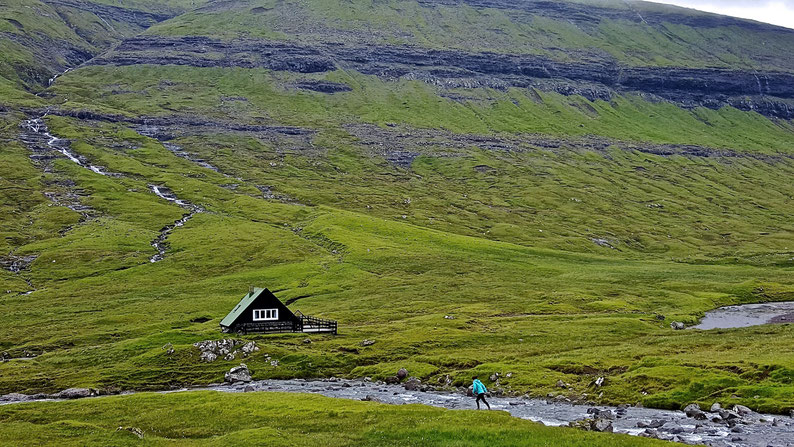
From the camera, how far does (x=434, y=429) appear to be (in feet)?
150

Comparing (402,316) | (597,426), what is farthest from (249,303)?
(597,426)

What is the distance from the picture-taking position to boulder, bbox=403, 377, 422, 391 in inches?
3094

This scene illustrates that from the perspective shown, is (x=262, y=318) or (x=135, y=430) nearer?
(x=135, y=430)

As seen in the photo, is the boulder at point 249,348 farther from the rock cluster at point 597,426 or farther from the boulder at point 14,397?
the rock cluster at point 597,426

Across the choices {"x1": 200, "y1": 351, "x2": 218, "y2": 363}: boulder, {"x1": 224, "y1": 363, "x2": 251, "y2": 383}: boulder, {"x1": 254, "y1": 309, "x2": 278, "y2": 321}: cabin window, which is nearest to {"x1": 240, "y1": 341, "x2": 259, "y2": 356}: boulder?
{"x1": 200, "y1": 351, "x2": 218, "y2": 363}: boulder

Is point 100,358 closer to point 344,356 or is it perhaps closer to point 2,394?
point 2,394

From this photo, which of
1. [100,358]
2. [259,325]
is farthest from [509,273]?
[100,358]

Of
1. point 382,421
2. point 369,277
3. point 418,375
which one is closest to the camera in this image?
point 382,421

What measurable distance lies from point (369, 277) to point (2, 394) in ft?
317

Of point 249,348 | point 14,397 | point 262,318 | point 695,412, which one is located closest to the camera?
point 695,412

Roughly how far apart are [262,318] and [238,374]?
814 inches

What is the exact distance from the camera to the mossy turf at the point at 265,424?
1727 inches

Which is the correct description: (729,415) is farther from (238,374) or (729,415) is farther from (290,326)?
(290,326)

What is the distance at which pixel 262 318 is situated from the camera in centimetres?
10594
